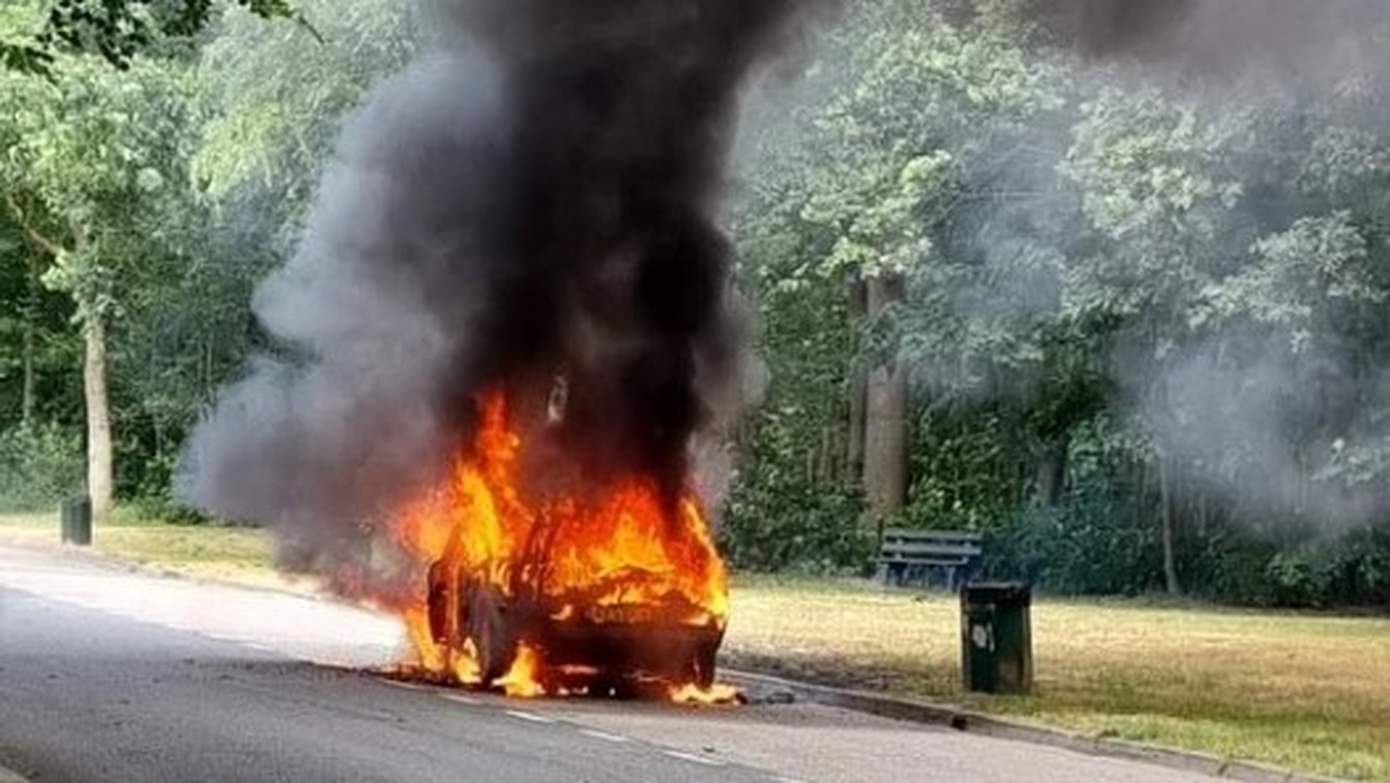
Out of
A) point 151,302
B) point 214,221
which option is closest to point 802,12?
point 214,221

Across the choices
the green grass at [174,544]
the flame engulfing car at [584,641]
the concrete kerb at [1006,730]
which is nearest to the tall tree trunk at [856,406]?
the green grass at [174,544]

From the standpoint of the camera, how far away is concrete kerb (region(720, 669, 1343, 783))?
12969 millimetres

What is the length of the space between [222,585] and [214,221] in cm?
1424

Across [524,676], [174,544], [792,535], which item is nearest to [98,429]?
[174,544]

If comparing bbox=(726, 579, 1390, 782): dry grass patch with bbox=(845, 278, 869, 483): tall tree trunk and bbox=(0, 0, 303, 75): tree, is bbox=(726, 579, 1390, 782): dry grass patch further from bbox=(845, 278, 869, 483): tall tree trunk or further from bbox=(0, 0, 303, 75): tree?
bbox=(845, 278, 869, 483): tall tree trunk

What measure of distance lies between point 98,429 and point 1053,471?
19.9 m

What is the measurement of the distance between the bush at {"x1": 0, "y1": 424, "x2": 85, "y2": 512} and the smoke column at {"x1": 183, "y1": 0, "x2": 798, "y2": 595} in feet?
114

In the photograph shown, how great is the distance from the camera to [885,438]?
36375mm

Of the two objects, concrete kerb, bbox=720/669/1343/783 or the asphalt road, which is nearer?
the asphalt road

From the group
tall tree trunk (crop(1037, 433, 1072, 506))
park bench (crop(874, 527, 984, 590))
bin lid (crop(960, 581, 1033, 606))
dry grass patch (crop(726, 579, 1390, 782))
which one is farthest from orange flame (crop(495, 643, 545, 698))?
tall tree trunk (crop(1037, 433, 1072, 506))

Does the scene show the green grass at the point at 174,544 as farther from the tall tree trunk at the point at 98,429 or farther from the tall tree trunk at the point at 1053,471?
the tall tree trunk at the point at 1053,471

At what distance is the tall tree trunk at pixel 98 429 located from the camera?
155 feet

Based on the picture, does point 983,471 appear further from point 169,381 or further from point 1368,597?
point 169,381

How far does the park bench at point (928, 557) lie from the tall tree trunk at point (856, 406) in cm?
433
